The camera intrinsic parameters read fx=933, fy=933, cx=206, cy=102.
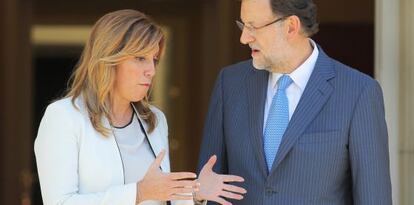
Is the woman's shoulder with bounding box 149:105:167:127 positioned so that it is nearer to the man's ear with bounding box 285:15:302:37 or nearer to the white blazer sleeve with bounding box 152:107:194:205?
the white blazer sleeve with bounding box 152:107:194:205

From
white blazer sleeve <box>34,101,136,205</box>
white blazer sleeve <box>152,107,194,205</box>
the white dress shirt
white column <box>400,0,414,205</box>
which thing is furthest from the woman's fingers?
white column <box>400,0,414,205</box>

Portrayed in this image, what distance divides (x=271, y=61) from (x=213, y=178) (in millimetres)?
439

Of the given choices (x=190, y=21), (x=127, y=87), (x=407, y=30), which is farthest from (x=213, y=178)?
(x=190, y=21)

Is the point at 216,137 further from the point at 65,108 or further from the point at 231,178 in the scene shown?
the point at 65,108

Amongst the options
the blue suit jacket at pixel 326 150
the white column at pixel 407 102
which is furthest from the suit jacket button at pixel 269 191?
the white column at pixel 407 102

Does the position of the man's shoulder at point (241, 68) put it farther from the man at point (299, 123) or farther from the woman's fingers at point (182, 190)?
the woman's fingers at point (182, 190)

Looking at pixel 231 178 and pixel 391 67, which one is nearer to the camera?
pixel 231 178

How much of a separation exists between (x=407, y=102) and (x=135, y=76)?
175 centimetres

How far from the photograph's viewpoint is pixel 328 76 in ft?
9.64

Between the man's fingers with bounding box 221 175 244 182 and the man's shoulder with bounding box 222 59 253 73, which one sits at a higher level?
the man's shoulder with bounding box 222 59 253 73

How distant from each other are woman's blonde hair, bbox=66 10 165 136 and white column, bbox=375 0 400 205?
163 centimetres

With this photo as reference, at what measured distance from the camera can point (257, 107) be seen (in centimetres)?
298

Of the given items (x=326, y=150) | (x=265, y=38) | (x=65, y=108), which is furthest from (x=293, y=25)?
(x=65, y=108)

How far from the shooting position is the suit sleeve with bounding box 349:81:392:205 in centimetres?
284
